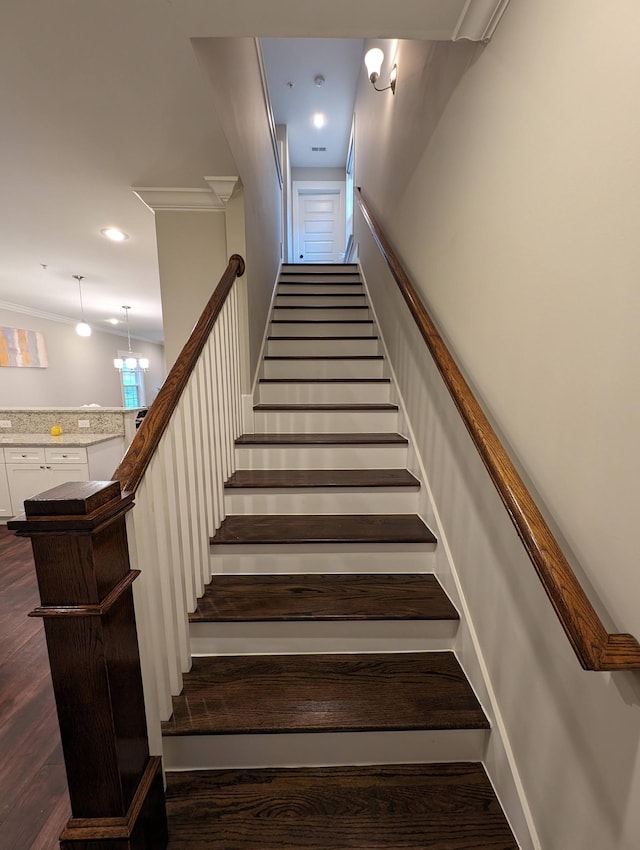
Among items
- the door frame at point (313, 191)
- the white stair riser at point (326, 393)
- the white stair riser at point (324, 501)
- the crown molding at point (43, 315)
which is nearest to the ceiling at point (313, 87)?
the door frame at point (313, 191)

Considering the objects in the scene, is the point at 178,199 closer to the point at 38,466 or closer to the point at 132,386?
the point at 38,466

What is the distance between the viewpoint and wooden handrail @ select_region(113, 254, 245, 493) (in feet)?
2.81

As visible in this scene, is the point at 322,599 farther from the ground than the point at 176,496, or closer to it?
closer to it

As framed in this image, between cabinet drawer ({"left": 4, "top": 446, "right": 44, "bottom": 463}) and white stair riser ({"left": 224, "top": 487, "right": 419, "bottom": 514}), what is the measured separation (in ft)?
8.70

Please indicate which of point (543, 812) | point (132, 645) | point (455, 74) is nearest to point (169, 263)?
point (455, 74)

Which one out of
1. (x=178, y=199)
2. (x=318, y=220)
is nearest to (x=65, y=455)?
(x=178, y=199)

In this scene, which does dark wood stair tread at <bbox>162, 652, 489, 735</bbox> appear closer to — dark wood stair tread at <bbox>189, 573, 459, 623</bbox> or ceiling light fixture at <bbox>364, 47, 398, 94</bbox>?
dark wood stair tread at <bbox>189, 573, 459, 623</bbox>

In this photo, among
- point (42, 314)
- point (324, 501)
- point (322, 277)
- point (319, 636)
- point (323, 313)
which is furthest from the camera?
point (42, 314)

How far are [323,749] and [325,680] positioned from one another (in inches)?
6.9

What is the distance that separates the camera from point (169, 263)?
7.34ft

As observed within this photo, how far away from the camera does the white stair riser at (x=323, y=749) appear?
1.08 meters

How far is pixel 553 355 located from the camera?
32.9 inches

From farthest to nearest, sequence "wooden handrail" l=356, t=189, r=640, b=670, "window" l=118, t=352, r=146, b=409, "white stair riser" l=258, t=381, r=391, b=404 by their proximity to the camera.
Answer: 1. "window" l=118, t=352, r=146, b=409
2. "white stair riser" l=258, t=381, r=391, b=404
3. "wooden handrail" l=356, t=189, r=640, b=670

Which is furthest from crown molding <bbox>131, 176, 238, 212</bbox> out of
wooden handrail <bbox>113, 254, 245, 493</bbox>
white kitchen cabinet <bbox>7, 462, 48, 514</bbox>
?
white kitchen cabinet <bbox>7, 462, 48, 514</bbox>
